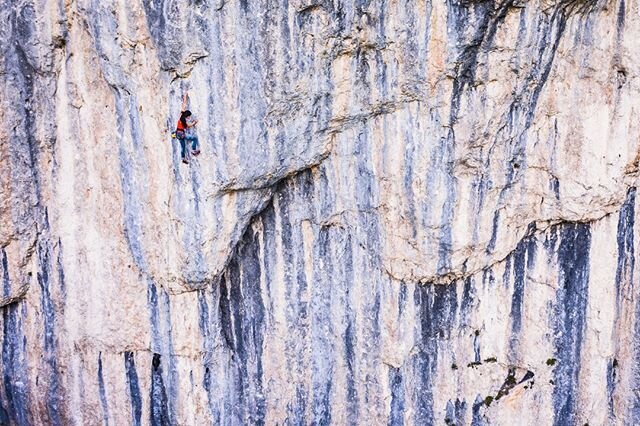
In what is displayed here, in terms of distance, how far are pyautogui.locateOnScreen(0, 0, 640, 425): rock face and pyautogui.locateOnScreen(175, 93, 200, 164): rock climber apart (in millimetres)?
117

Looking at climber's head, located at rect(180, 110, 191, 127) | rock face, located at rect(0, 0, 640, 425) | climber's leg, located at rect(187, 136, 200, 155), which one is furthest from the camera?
climber's leg, located at rect(187, 136, 200, 155)

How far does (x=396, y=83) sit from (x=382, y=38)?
706 mm

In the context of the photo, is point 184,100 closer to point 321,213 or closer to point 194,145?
point 194,145

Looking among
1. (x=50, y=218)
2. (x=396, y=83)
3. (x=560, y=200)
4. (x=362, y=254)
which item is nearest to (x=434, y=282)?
(x=362, y=254)

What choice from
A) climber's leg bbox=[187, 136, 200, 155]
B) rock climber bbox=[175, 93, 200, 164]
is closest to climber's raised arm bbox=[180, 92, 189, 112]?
rock climber bbox=[175, 93, 200, 164]

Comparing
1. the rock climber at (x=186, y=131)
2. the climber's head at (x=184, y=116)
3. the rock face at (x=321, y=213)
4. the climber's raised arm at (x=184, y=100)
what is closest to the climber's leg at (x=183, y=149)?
the rock climber at (x=186, y=131)

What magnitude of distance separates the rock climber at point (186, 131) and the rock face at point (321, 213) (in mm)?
117

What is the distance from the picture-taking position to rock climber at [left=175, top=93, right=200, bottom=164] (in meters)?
12.0

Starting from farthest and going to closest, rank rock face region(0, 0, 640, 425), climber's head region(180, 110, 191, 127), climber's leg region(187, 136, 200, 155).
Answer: climber's leg region(187, 136, 200, 155), climber's head region(180, 110, 191, 127), rock face region(0, 0, 640, 425)

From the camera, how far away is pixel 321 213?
44.5ft

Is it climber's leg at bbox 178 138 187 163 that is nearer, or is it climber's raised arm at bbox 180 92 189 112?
climber's raised arm at bbox 180 92 189 112

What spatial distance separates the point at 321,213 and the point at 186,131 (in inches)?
105

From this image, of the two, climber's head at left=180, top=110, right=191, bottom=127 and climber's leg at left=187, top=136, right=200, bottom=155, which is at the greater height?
climber's head at left=180, top=110, right=191, bottom=127

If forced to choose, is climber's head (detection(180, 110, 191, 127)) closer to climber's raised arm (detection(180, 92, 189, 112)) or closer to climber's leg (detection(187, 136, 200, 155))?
climber's raised arm (detection(180, 92, 189, 112))
